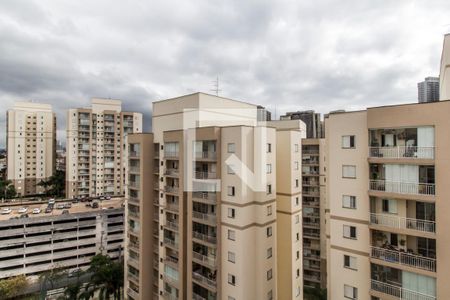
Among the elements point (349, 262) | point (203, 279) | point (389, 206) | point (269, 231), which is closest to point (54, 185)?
point (203, 279)

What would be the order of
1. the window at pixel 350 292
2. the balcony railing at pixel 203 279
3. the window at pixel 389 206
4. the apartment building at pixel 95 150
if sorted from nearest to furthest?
the window at pixel 389 206, the window at pixel 350 292, the balcony railing at pixel 203 279, the apartment building at pixel 95 150

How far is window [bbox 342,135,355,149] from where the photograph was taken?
13562 mm

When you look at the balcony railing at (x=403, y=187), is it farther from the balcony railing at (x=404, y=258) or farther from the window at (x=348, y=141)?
the balcony railing at (x=404, y=258)

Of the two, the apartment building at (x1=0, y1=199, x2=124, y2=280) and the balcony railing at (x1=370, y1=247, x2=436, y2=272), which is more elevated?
the balcony railing at (x1=370, y1=247, x2=436, y2=272)

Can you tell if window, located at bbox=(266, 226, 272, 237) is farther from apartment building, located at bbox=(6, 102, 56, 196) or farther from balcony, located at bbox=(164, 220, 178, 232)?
apartment building, located at bbox=(6, 102, 56, 196)

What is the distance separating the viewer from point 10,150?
74.7 metres

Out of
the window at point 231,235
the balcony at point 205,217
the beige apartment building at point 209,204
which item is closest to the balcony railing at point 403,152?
the beige apartment building at point 209,204

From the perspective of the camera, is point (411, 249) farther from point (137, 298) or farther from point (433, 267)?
point (137, 298)

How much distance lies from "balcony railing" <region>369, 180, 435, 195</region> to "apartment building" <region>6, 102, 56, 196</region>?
89.9 metres

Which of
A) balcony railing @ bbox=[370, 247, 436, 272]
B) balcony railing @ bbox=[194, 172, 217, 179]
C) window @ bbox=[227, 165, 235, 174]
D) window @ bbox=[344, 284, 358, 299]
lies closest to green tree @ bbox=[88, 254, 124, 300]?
balcony railing @ bbox=[194, 172, 217, 179]

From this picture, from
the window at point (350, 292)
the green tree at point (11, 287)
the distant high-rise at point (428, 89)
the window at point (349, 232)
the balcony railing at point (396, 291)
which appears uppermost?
the distant high-rise at point (428, 89)

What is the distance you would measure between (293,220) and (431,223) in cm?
988

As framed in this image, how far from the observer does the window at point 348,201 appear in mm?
13552

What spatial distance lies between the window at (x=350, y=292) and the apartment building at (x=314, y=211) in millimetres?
19876
